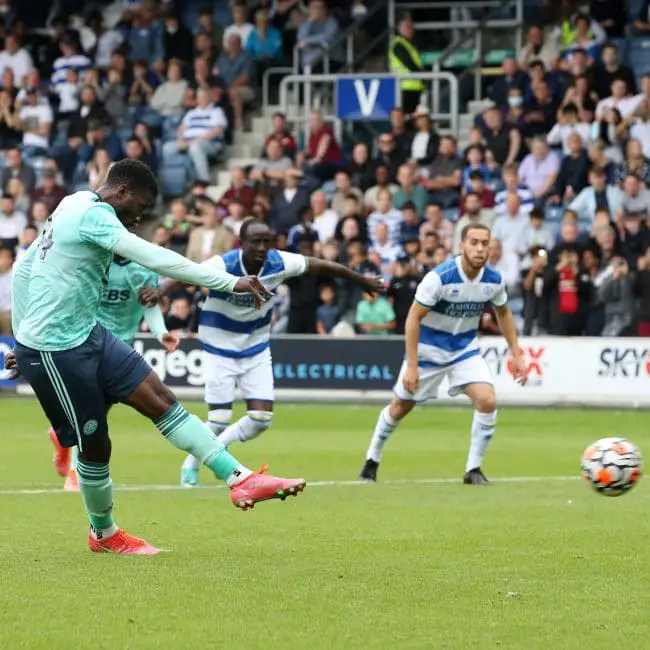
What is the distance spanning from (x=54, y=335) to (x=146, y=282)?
4.47 meters

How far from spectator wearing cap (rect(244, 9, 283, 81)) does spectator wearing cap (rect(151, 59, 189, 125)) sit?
1.52 meters

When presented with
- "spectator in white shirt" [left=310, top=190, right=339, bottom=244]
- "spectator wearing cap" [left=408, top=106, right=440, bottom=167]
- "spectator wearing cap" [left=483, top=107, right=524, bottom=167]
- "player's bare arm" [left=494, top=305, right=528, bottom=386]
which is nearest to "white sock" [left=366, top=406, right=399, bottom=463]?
"player's bare arm" [left=494, top=305, right=528, bottom=386]

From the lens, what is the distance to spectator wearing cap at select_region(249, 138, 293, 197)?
28219mm

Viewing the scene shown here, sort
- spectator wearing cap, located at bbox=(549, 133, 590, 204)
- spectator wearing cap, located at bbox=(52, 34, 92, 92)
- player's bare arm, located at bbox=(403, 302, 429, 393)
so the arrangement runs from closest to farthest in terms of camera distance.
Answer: player's bare arm, located at bbox=(403, 302, 429, 393) → spectator wearing cap, located at bbox=(549, 133, 590, 204) → spectator wearing cap, located at bbox=(52, 34, 92, 92)

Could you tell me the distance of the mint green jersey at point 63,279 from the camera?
8.88 meters

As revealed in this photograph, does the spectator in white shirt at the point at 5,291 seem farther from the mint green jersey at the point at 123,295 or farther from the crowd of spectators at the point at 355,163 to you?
the mint green jersey at the point at 123,295

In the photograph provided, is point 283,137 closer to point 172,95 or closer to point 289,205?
point 289,205

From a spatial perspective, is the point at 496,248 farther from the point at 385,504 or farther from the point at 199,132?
the point at 385,504

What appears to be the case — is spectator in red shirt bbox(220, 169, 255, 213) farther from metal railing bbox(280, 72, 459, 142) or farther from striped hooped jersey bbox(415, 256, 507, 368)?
striped hooped jersey bbox(415, 256, 507, 368)

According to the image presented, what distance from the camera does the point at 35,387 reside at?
9055mm

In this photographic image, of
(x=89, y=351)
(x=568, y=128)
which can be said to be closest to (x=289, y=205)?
(x=568, y=128)

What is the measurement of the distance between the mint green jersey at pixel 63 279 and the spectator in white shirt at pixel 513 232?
16.3 m

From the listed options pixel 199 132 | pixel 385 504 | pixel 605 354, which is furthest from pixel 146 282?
pixel 199 132

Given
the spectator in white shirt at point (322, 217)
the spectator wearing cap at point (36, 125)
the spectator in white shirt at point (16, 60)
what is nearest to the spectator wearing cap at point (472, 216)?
the spectator in white shirt at point (322, 217)
